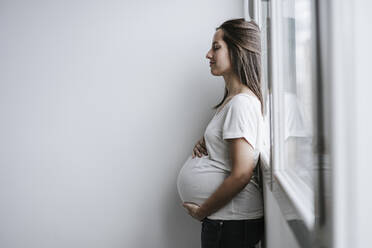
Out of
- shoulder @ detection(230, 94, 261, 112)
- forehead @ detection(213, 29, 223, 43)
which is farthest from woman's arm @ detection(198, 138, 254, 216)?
forehead @ detection(213, 29, 223, 43)

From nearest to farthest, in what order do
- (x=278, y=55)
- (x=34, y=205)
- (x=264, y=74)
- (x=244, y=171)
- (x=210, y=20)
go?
(x=278, y=55) < (x=244, y=171) < (x=264, y=74) < (x=210, y=20) < (x=34, y=205)

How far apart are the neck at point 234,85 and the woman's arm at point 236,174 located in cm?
23

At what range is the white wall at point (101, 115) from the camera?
1.78 metres

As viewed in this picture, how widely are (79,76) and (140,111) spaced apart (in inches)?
14.2

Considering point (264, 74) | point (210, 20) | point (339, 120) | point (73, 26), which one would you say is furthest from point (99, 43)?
point (339, 120)

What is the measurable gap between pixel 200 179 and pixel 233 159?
16 centimetres

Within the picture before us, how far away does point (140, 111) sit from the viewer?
1801 millimetres

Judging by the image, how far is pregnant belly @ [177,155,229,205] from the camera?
125 cm

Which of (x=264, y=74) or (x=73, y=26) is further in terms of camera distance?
(x=73, y=26)

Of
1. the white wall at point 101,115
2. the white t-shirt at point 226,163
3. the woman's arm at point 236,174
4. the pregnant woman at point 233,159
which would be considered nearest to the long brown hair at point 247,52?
the pregnant woman at point 233,159

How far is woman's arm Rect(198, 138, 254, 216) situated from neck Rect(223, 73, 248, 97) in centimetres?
23

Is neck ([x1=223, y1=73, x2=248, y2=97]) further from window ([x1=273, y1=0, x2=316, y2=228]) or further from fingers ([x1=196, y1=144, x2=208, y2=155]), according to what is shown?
window ([x1=273, y1=0, x2=316, y2=228])

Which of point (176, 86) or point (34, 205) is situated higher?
point (176, 86)

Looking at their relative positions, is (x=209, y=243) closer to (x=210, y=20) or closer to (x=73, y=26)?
(x=210, y=20)
